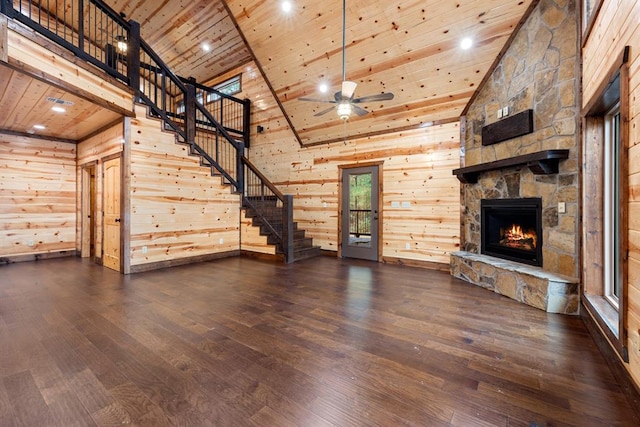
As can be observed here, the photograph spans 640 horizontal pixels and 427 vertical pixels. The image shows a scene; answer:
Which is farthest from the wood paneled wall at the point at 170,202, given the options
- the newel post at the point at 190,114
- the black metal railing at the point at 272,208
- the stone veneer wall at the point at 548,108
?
the stone veneer wall at the point at 548,108

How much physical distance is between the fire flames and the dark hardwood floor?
1002 millimetres

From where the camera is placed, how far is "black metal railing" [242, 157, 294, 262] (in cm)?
583

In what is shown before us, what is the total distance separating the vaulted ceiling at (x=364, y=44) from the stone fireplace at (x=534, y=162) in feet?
1.29

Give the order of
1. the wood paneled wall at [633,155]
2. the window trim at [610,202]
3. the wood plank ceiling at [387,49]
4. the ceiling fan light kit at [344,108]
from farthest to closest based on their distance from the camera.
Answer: the wood plank ceiling at [387,49] < the ceiling fan light kit at [344,108] < the window trim at [610,202] < the wood paneled wall at [633,155]

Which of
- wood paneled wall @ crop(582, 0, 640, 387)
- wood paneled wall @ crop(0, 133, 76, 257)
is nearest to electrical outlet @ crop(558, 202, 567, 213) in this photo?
wood paneled wall @ crop(582, 0, 640, 387)

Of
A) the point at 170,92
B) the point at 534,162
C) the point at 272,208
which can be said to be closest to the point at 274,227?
the point at 272,208

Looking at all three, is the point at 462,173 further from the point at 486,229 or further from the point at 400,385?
the point at 400,385

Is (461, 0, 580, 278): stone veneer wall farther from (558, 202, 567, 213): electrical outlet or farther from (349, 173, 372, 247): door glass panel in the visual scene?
(349, 173, 372, 247): door glass panel

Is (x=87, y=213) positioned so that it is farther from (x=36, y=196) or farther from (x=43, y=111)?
(x=43, y=111)

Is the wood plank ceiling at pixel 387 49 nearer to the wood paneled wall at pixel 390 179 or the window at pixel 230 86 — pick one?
the wood paneled wall at pixel 390 179

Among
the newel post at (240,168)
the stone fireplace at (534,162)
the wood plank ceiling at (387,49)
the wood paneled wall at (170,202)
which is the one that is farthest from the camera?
the newel post at (240,168)

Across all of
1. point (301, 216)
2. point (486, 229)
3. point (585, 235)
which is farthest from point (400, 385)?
point (301, 216)

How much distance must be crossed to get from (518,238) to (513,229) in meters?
0.16

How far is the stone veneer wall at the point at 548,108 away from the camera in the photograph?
3.25 meters
